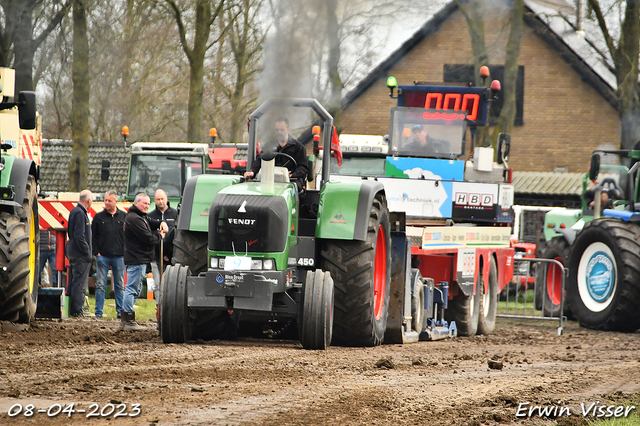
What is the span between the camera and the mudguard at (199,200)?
→ 28.8ft

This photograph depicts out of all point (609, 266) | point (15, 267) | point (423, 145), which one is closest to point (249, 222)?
point (15, 267)

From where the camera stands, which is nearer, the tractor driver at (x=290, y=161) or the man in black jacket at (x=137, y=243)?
the tractor driver at (x=290, y=161)

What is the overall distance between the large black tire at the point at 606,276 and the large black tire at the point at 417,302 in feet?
11.6

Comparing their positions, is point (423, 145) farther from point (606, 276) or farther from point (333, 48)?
point (333, 48)

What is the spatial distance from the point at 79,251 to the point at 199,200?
16.0ft

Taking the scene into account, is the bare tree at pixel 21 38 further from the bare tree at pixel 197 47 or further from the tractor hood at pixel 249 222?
the tractor hood at pixel 249 222

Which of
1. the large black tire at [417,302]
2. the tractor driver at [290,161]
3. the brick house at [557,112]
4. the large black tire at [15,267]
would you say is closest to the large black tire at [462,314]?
the large black tire at [417,302]

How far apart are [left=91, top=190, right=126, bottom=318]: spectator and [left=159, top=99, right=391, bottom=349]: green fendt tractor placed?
14.0 feet

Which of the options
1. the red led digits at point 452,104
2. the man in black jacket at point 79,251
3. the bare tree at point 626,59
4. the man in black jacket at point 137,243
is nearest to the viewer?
the man in black jacket at point 137,243

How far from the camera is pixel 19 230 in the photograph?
905 cm

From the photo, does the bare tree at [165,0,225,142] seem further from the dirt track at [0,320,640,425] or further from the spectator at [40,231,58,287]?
the dirt track at [0,320,640,425]

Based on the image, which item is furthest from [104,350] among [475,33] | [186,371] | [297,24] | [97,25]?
[97,25]

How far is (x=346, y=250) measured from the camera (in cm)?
871

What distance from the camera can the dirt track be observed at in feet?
17.3
